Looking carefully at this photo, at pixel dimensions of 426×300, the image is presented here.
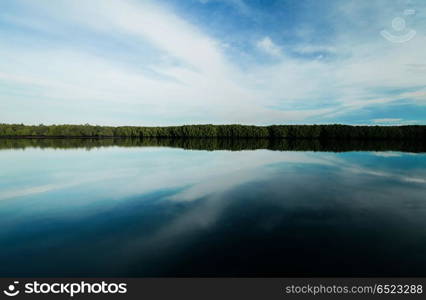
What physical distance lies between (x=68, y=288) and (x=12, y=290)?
3.24 feet

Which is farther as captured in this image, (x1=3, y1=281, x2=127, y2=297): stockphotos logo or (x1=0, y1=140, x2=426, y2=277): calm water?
(x1=0, y1=140, x2=426, y2=277): calm water

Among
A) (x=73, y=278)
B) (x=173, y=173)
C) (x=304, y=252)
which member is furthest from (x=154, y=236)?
(x=173, y=173)

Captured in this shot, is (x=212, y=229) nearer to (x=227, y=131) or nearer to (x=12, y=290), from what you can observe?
(x=12, y=290)

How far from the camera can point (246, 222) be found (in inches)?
245

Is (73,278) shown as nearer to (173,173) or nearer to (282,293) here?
(282,293)

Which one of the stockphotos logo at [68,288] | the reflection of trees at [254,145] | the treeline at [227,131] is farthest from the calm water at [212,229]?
the treeline at [227,131]

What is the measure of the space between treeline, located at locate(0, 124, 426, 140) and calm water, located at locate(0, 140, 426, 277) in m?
70.2

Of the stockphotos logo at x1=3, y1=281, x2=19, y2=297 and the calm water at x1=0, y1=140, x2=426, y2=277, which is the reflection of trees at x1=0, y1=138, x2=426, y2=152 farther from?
the stockphotos logo at x1=3, y1=281, x2=19, y2=297

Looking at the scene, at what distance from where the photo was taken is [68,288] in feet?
12.2

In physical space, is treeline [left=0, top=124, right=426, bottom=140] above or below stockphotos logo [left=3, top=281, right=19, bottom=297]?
above

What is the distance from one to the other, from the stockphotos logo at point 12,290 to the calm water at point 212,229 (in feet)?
0.91

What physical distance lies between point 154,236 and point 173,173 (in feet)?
28.3

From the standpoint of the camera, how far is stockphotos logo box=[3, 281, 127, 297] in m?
3.63

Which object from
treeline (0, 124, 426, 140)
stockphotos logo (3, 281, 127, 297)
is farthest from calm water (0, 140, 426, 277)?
treeline (0, 124, 426, 140)
